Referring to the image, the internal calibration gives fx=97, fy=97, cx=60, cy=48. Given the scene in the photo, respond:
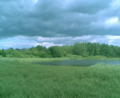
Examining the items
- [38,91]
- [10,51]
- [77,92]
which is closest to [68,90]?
[77,92]

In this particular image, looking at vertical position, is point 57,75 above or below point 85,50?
below

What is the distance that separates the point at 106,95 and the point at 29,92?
4.37 meters

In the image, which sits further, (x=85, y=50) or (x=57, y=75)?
(x=85, y=50)

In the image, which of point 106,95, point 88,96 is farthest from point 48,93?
point 106,95

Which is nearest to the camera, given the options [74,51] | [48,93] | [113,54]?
[48,93]

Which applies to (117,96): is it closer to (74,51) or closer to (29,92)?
(29,92)

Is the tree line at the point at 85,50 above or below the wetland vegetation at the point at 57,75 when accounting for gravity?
above

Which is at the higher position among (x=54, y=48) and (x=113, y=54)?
(x=54, y=48)

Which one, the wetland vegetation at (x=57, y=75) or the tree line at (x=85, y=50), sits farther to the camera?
the tree line at (x=85, y=50)

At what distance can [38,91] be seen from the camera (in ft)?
19.2

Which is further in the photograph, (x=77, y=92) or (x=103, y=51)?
(x=103, y=51)

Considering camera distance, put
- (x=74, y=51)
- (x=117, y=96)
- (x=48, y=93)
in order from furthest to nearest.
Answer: (x=74, y=51)
(x=48, y=93)
(x=117, y=96)

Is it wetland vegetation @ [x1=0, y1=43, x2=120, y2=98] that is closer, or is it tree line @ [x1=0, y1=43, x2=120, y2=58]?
wetland vegetation @ [x1=0, y1=43, x2=120, y2=98]

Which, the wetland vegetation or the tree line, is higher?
the tree line
